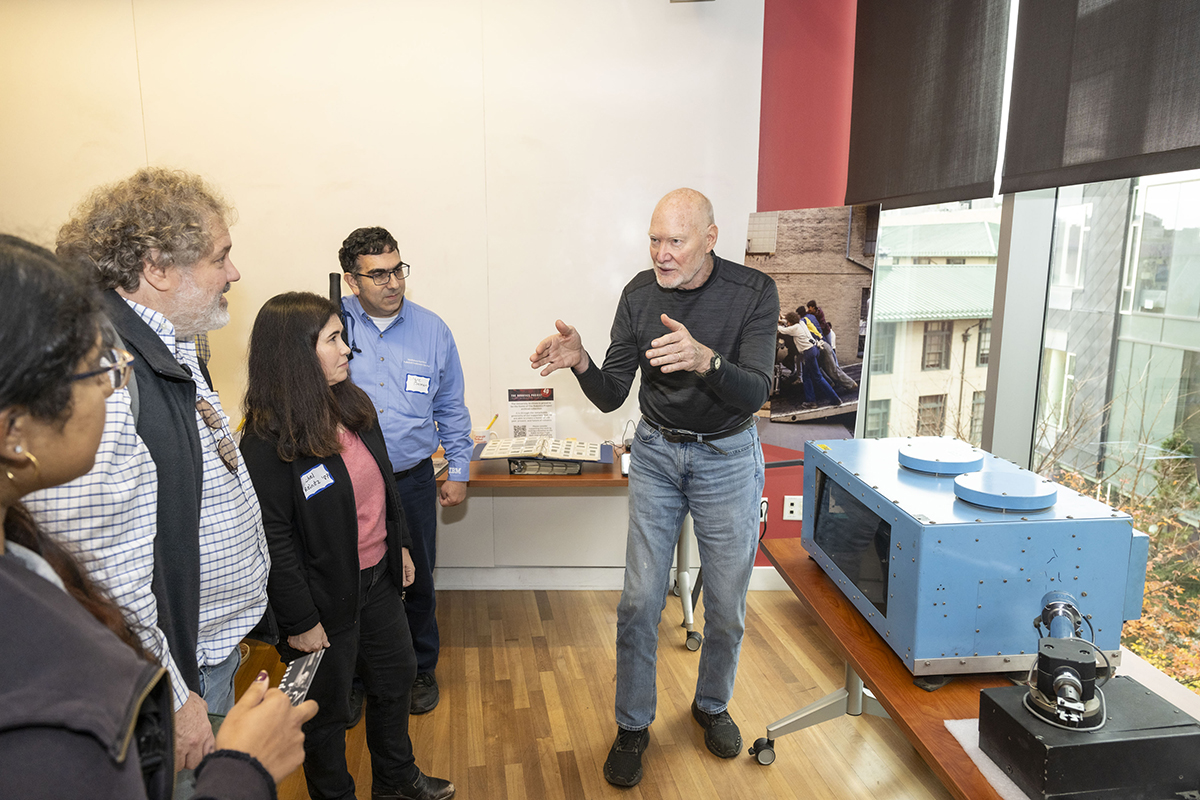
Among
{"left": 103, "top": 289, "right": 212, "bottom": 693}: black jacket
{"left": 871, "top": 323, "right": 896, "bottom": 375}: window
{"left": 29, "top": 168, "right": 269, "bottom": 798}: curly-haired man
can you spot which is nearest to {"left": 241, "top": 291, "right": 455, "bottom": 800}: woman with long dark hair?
{"left": 29, "top": 168, "right": 269, "bottom": 798}: curly-haired man

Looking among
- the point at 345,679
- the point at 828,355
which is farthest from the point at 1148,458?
the point at 345,679

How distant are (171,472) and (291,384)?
1.56ft

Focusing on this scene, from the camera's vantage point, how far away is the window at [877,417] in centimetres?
347

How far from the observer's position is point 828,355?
3.42m

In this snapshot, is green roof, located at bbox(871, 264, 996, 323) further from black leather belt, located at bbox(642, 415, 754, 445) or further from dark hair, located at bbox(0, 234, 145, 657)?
dark hair, located at bbox(0, 234, 145, 657)

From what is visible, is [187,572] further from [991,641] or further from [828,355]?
[828,355]

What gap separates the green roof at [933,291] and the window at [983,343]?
1.5 inches

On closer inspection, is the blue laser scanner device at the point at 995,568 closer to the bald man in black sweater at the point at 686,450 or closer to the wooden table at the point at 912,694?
the wooden table at the point at 912,694

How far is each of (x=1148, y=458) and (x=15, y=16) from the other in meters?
4.77

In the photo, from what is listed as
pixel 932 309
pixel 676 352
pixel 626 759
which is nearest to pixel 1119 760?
pixel 676 352

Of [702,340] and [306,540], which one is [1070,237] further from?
[306,540]

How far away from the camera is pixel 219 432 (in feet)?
4.75

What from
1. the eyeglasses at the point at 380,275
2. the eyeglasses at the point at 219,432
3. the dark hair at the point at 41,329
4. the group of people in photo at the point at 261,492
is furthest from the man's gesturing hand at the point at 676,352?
the dark hair at the point at 41,329

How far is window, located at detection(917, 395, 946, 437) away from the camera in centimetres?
311
